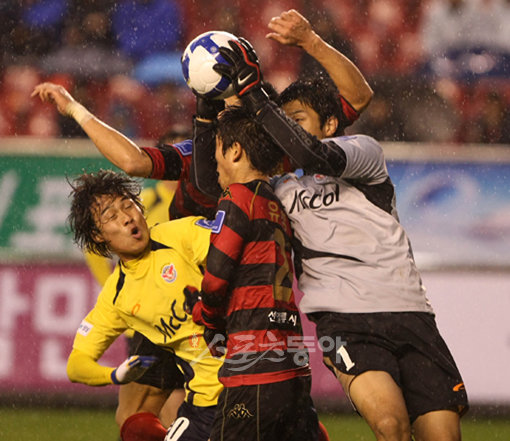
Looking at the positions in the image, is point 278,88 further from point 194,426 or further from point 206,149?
point 194,426

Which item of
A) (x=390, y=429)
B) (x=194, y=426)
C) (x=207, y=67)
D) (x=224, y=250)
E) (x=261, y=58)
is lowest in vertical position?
(x=194, y=426)

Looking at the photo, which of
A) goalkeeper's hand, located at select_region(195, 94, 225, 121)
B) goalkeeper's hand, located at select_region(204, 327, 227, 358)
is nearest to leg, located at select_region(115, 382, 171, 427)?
goalkeeper's hand, located at select_region(204, 327, 227, 358)

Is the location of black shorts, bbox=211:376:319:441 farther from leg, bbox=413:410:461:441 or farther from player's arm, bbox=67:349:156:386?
player's arm, bbox=67:349:156:386

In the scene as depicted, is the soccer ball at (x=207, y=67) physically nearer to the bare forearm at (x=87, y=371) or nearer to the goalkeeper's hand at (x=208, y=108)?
the goalkeeper's hand at (x=208, y=108)

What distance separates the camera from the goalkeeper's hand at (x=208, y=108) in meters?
3.86

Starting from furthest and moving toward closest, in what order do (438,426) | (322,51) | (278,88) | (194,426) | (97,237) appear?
(278,88) < (97,237) < (322,51) < (194,426) < (438,426)

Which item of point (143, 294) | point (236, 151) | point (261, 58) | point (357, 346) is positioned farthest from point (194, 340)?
point (261, 58)

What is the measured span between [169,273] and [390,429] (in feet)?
3.82

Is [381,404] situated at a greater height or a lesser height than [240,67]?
lesser

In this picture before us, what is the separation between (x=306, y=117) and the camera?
377 centimetres

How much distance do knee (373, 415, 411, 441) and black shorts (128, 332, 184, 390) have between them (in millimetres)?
1321

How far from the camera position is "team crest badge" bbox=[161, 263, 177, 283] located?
12.7ft

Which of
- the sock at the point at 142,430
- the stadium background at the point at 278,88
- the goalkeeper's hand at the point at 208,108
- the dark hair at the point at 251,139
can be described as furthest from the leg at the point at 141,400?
the stadium background at the point at 278,88

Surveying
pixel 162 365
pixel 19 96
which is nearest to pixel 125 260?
pixel 162 365
